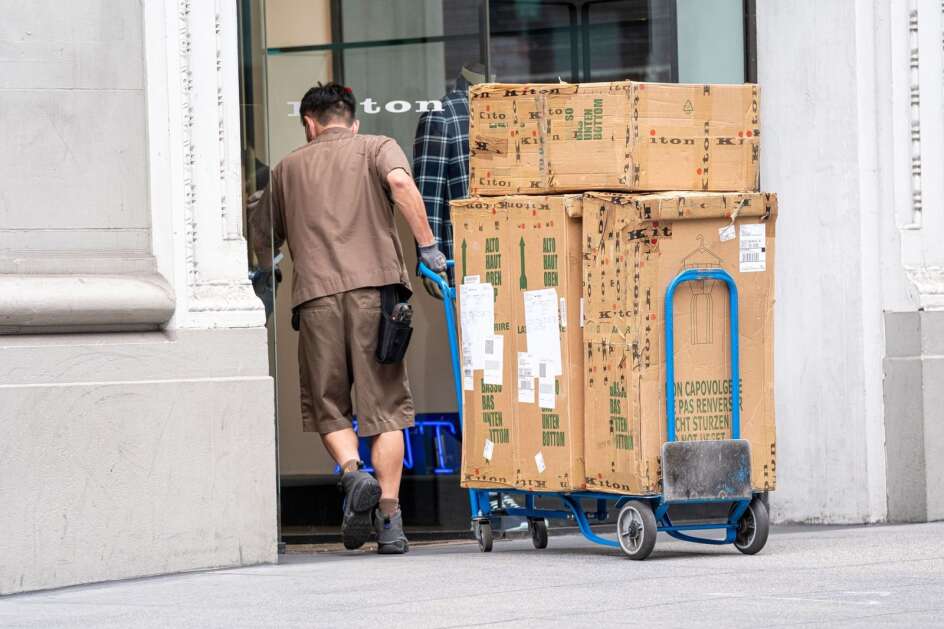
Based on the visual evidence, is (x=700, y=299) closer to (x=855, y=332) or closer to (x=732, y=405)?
(x=732, y=405)

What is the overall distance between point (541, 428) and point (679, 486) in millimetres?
690

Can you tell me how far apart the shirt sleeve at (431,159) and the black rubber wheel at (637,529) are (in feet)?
7.08

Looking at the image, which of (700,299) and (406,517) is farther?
(406,517)

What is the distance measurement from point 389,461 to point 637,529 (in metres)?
1.28

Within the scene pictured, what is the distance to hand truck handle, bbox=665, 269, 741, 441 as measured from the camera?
6.74m

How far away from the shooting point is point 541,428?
23.5 feet

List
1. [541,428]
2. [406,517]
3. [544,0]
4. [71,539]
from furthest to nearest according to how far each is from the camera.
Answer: [544,0] → [406,517] → [541,428] → [71,539]

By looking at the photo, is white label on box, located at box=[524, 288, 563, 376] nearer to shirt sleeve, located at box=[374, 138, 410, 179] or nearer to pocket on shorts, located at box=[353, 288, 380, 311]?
pocket on shorts, located at box=[353, 288, 380, 311]

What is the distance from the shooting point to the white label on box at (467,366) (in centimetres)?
743

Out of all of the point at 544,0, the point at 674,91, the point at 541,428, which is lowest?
the point at 541,428

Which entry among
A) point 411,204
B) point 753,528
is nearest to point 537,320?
point 411,204

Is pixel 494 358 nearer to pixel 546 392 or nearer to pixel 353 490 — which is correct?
pixel 546 392

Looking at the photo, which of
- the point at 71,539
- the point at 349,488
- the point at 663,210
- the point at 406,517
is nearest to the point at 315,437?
the point at 406,517

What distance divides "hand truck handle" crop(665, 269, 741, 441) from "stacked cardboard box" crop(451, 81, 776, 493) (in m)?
0.03
